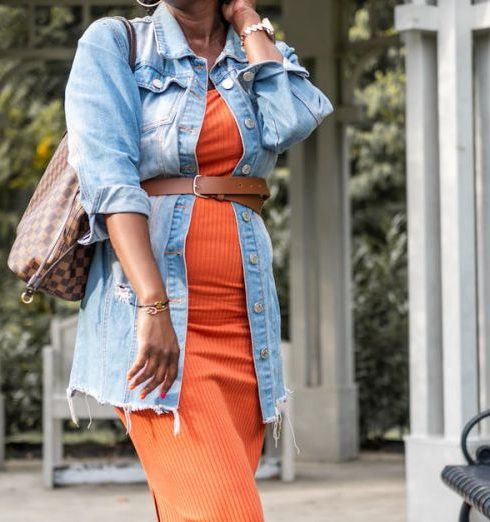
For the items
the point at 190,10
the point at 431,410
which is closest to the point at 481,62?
the point at 431,410

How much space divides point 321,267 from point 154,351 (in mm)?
6942

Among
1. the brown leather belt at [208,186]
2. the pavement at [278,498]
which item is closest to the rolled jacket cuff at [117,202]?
the brown leather belt at [208,186]

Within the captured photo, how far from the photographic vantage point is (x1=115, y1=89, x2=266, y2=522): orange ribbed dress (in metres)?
2.60

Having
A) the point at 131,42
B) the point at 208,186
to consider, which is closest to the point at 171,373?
the point at 208,186

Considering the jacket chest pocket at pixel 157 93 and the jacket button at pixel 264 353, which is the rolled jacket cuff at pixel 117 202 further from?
the jacket button at pixel 264 353

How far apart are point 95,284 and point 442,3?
372cm

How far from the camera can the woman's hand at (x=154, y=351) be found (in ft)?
8.36

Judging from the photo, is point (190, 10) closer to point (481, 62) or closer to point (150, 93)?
point (150, 93)

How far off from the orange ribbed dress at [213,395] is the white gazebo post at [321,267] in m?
6.54

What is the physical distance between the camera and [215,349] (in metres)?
2.70

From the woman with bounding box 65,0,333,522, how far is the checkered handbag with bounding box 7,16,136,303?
0.03 metres

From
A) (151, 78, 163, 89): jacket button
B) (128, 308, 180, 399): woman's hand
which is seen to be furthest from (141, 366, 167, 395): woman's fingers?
(151, 78, 163, 89): jacket button

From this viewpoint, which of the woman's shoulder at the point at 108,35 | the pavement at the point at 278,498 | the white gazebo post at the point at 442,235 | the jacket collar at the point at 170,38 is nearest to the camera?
the woman's shoulder at the point at 108,35

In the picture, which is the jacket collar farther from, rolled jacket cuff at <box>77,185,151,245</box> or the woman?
rolled jacket cuff at <box>77,185,151,245</box>
